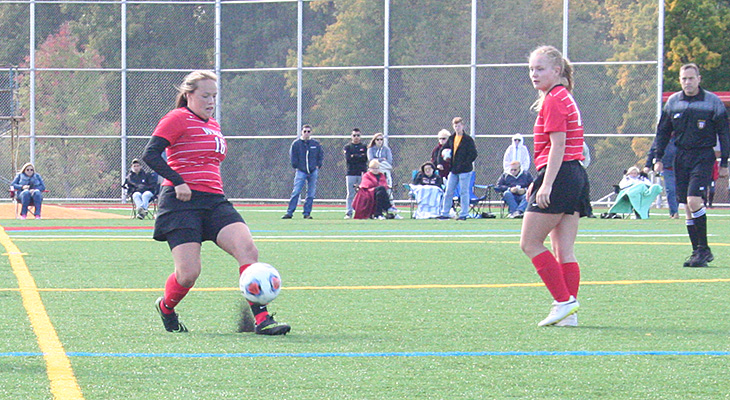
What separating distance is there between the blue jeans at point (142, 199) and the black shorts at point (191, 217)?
15.6m

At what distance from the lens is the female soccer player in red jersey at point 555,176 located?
20.5 ft

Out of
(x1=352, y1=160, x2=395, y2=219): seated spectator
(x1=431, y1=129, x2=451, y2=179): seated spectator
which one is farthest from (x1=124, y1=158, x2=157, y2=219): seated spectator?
(x1=431, y1=129, x2=451, y2=179): seated spectator

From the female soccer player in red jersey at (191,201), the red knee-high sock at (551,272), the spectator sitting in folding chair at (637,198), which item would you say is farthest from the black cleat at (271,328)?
the spectator sitting in folding chair at (637,198)

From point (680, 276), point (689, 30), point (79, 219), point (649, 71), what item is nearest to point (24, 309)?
point (680, 276)

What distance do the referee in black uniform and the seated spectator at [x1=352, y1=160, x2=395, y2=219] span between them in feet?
36.3

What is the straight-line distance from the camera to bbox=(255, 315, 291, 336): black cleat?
601cm

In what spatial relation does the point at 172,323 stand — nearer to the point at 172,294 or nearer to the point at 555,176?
the point at 172,294

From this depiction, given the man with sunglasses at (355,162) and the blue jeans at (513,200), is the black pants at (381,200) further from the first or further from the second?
the blue jeans at (513,200)

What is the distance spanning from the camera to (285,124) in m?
27.9

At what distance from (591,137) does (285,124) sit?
7.31 meters

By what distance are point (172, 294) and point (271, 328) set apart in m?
0.62

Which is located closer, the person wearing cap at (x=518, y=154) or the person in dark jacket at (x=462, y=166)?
the person in dark jacket at (x=462, y=166)

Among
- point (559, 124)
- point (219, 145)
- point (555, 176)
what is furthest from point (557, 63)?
point (219, 145)

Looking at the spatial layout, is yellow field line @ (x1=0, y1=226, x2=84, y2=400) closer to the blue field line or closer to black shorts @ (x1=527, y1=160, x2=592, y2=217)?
the blue field line
